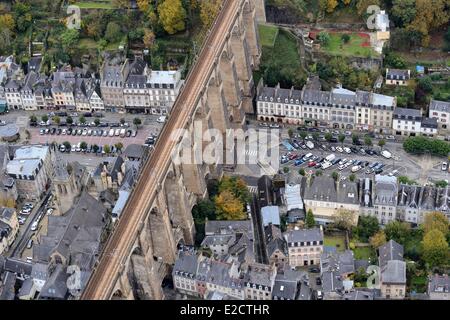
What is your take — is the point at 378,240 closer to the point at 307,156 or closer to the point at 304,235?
the point at 304,235

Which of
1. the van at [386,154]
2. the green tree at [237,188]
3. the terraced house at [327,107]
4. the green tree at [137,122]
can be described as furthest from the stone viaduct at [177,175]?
the van at [386,154]

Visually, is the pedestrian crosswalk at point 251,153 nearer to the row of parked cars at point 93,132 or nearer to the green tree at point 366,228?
the row of parked cars at point 93,132

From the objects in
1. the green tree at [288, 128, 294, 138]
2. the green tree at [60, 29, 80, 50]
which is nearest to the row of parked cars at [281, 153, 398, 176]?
the green tree at [288, 128, 294, 138]

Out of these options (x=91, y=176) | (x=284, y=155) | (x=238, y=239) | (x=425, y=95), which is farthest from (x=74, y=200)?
(x=425, y=95)

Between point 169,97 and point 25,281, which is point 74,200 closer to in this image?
point 25,281

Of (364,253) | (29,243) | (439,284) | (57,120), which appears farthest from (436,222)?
(57,120)

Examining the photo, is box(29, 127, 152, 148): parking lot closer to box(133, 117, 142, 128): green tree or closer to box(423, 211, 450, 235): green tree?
box(133, 117, 142, 128): green tree
